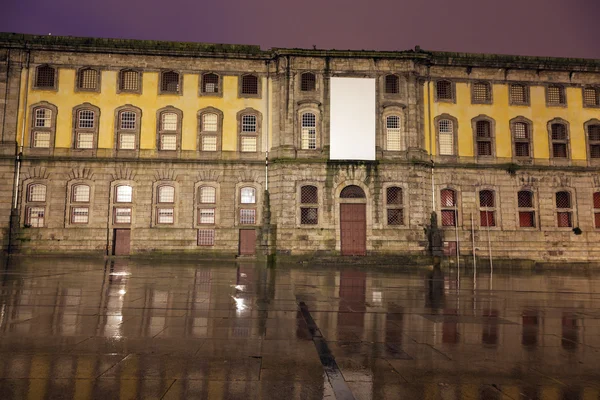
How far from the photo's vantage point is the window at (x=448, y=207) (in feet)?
95.0

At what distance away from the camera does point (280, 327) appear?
23.6ft

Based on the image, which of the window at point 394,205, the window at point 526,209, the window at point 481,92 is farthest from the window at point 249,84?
the window at point 526,209

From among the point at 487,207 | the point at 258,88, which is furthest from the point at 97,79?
the point at 487,207

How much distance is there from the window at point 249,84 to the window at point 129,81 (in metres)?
7.22

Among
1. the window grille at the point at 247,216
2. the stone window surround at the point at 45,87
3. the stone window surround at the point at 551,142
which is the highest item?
the stone window surround at the point at 45,87

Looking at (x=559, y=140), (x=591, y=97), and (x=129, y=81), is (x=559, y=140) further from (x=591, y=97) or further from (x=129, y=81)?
(x=129, y=81)

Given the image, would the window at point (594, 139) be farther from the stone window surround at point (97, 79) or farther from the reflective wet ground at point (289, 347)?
the stone window surround at point (97, 79)

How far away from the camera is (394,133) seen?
28328 mm

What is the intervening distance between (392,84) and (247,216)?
13.7 metres

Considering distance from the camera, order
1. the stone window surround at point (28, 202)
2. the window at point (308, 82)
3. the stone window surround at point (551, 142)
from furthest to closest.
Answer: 1. the stone window surround at point (551, 142)
2. the window at point (308, 82)
3. the stone window surround at point (28, 202)

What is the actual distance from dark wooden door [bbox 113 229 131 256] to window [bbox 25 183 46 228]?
4726 millimetres

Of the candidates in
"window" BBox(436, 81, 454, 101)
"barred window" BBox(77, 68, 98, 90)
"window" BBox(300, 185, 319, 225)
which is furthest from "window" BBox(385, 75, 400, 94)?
"barred window" BBox(77, 68, 98, 90)

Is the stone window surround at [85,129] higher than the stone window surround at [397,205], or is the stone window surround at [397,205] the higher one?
the stone window surround at [85,129]

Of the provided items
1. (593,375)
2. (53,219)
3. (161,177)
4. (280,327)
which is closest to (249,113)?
(161,177)
